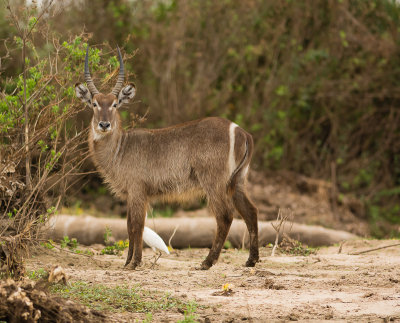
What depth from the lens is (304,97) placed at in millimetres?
12422

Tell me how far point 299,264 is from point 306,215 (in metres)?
4.65

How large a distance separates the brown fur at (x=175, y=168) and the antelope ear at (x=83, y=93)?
3.5 inches

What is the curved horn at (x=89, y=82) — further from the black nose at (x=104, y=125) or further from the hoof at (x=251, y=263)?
the hoof at (x=251, y=263)

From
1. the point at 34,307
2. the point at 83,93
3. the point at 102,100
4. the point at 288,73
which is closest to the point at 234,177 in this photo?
the point at 102,100

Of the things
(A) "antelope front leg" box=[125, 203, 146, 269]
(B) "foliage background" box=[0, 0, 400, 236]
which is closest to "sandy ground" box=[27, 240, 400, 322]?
(A) "antelope front leg" box=[125, 203, 146, 269]

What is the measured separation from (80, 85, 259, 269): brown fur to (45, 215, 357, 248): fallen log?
1.68 metres

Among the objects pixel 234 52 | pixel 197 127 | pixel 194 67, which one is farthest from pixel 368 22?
pixel 197 127

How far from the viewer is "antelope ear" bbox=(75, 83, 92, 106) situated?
6113mm

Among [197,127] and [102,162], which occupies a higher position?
[197,127]

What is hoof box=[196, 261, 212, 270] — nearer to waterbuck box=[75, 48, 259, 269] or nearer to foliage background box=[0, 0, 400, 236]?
waterbuck box=[75, 48, 259, 269]

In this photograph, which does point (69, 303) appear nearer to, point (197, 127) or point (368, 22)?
point (197, 127)

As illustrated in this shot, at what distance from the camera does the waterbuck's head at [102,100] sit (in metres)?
6.16

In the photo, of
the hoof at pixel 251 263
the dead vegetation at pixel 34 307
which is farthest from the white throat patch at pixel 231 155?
the dead vegetation at pixel 34 307

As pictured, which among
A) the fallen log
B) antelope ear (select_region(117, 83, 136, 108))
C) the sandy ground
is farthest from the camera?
the fallen log
